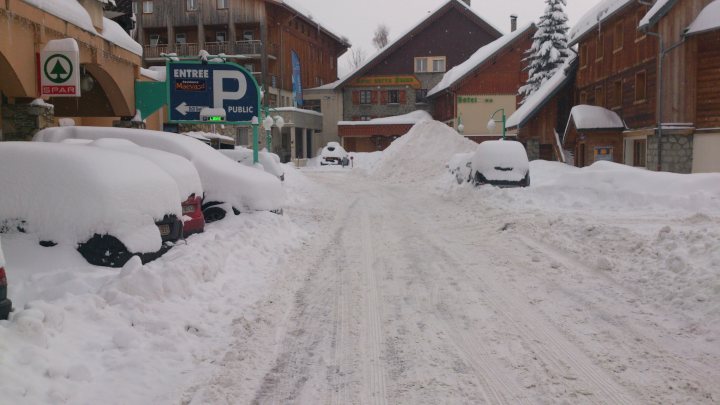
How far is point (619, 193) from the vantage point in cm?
1446

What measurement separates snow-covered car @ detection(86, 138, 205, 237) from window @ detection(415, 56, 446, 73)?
142ft

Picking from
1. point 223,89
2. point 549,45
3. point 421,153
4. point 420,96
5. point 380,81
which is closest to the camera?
point 223,89

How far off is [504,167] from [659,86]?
8141 millimetres

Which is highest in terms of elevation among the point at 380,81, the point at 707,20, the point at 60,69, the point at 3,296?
the point at 380,81

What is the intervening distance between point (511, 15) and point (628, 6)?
105ft

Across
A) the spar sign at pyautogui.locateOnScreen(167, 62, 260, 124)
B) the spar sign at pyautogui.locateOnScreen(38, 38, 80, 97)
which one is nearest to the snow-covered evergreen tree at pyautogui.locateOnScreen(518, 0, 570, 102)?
the spar sign at pyautogui.locateOnScreen(167, 62, 260, 124)

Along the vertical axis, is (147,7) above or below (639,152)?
above

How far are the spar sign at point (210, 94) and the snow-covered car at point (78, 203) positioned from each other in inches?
273

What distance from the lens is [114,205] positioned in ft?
19.8

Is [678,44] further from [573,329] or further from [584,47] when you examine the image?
[573,329]

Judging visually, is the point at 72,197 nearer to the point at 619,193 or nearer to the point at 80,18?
the point at 80,18

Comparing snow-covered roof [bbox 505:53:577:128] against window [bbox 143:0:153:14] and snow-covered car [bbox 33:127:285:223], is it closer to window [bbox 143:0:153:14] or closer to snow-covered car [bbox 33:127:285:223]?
snow-covered car [bbox 33:127:285:223]

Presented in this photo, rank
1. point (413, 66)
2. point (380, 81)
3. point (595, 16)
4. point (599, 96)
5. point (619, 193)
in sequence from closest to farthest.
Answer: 1. point (619, 193)
2. point (595, 16)
3. point (599, 96)
4. point (380, 81)
5. point (413, 66)

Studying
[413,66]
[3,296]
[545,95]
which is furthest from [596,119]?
[3,296]
